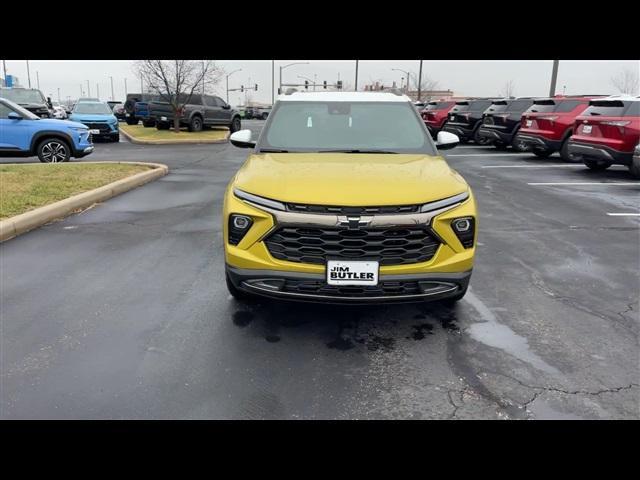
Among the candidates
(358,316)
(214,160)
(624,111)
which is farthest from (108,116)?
(358,316)

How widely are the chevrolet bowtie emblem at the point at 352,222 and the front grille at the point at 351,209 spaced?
0.11ft

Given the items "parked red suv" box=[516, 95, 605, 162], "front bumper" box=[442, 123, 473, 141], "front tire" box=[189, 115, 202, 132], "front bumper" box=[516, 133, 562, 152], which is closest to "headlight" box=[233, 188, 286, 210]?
"parked red suv" box=[516, 95, 605, 162]

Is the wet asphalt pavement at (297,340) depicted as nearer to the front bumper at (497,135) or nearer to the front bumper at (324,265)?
the front bumper at (324,265)

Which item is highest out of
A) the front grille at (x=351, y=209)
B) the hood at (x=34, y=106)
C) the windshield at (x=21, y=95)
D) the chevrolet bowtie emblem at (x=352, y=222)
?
the windshield at (x=21, y=95)

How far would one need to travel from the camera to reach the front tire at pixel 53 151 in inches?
488

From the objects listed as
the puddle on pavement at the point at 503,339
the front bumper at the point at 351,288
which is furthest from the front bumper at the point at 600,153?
the front bumper at the point at 351,288

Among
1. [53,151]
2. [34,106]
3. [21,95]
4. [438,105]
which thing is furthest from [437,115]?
[21,95]

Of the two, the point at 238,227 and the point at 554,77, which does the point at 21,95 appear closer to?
the point at 238,227

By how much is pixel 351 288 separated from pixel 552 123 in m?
13.0

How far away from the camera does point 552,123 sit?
14.1 meters

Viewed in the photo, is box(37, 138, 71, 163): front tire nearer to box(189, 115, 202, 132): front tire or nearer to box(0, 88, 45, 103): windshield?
box(0, 88, 45, 103): windshield

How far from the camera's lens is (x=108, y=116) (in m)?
21.1

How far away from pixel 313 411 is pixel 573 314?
8.28ft

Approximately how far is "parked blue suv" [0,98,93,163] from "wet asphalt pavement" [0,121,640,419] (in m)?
7.15
